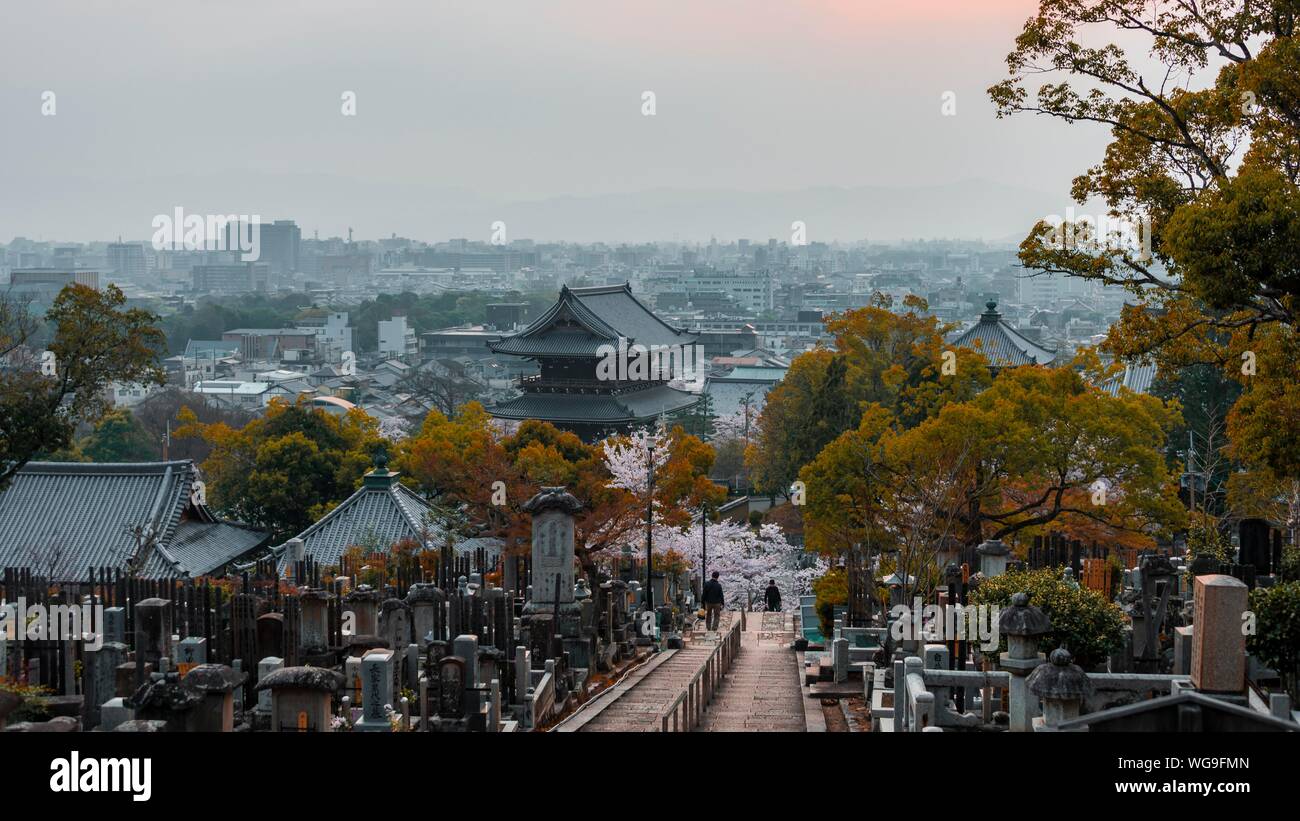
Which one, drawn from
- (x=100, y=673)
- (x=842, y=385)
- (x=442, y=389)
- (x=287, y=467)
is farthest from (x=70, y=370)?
(x=442, y=389)

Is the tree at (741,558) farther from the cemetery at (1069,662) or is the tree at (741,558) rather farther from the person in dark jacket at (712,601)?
the cemetery at (1069,662)

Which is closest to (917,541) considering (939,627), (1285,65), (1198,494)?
(939,627)

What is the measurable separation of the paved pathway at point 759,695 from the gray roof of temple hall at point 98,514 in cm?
1124

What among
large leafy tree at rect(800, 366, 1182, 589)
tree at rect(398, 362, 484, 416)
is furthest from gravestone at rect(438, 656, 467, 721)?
tree at rect(398, 362, 484, 416)

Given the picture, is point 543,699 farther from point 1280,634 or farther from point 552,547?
point 1280,634

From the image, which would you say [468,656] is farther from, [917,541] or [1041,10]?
[1041,10]

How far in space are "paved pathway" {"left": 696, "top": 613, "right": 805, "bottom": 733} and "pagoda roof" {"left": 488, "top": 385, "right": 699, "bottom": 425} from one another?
2455 centimetres

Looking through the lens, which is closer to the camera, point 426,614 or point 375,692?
point 375,692

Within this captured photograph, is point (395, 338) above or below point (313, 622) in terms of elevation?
above

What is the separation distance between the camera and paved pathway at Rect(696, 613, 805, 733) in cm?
1275

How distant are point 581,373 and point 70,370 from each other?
28494mm

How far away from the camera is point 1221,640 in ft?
31.2

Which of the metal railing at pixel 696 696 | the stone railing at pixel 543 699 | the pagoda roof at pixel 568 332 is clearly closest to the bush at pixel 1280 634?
the metal railing at pixel 696 696
